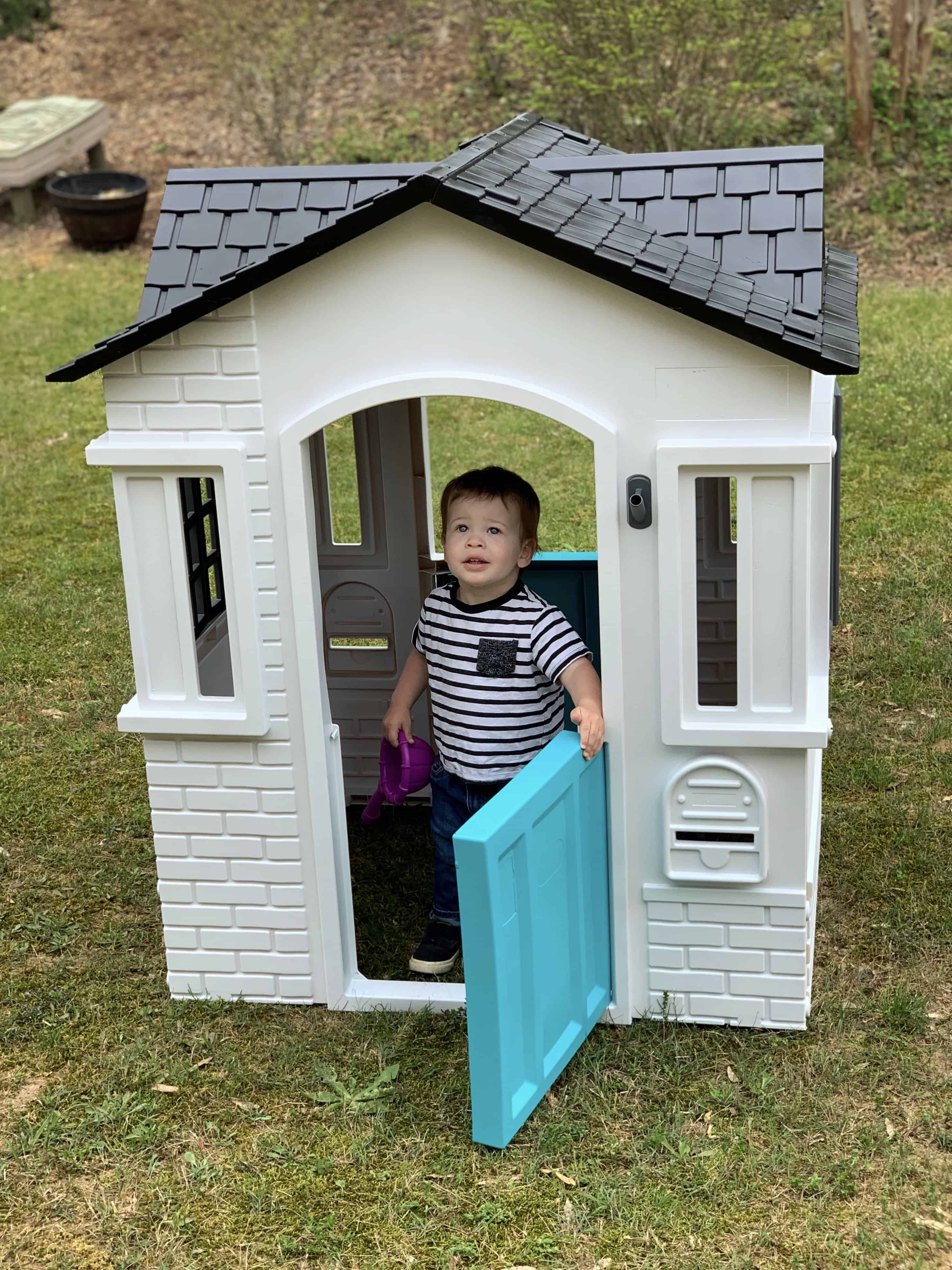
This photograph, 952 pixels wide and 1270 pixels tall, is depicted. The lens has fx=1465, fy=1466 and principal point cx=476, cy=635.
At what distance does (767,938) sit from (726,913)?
13 cm

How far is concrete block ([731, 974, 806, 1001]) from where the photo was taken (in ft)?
12.9

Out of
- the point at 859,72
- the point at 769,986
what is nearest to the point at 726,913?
the point at 769,986

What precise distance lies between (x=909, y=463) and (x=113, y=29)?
1307 cm

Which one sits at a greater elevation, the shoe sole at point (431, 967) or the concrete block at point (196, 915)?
the concrete block at point (196, 915)

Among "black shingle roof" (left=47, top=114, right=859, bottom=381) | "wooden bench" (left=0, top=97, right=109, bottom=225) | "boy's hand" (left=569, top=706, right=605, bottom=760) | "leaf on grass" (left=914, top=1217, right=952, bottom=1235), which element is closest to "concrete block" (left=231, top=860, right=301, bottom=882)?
"boy's hand" (left=569, top=706, right=605, bottom=760)

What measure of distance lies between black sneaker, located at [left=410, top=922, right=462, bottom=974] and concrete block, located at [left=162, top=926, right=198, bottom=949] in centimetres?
63

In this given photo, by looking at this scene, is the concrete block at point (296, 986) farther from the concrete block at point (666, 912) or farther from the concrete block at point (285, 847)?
the concrete block at point (666, 912)

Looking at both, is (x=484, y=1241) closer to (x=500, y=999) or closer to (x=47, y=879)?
(x=500, y=999)

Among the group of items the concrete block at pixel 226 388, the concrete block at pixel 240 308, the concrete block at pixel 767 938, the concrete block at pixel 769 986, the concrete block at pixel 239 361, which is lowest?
the concrete block at pixel 769 986

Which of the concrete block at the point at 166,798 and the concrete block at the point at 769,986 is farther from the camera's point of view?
the concrete block at the point at 166,798

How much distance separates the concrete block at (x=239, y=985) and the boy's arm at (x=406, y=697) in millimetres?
784

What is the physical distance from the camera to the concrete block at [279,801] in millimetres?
4012

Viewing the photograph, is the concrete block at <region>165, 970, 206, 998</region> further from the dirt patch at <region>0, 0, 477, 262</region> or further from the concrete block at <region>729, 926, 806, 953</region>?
the dirt patch at <region>0, 0, 477, 262</region>

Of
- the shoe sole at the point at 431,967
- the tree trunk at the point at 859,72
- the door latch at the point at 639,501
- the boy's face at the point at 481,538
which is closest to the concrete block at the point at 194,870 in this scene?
the shoe sole at the point at 431,967
